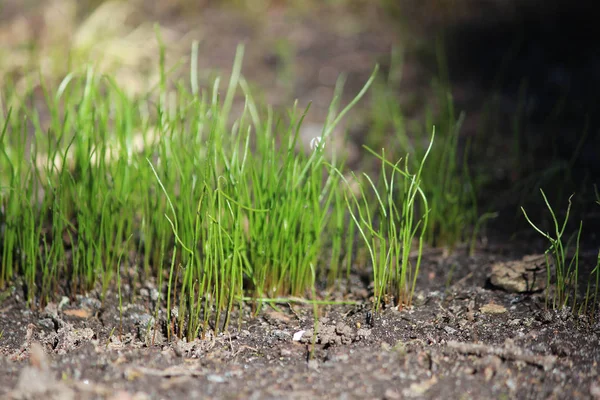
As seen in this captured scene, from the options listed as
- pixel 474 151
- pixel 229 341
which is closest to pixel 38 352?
pixel 229 341

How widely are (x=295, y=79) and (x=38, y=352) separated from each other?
2480mm

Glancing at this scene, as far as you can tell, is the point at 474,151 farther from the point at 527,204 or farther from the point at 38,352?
the point at 38,352

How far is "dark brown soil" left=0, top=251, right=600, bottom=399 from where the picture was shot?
130 centimetres

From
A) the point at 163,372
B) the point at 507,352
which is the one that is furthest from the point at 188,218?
the point at 507,352

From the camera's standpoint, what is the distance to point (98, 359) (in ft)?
4.65

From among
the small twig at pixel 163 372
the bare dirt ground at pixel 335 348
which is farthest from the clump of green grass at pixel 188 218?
the small twig at pixel 163 372

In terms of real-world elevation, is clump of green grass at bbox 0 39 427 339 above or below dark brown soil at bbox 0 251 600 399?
above

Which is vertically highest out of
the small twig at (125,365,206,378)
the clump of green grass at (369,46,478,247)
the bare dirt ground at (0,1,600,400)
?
the clump of green grass at (369,46,478,247)

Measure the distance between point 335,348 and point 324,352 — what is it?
3cm

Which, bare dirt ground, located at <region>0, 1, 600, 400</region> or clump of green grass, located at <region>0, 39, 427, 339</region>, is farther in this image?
clump of green grass, located at <region>0, 39, 427, 339</region>

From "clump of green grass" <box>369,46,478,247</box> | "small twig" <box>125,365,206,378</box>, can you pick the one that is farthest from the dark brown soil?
"clump of green grass" <box>369,46,478,247</box>

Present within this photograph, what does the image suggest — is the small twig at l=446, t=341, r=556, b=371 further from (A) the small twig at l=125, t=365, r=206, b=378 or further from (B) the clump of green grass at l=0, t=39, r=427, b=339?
(A) the small twig at l=125, t=365, r=206, b=378

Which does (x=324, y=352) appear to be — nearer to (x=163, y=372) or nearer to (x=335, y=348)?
(x=335, y=348)

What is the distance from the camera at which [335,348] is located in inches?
59.1
